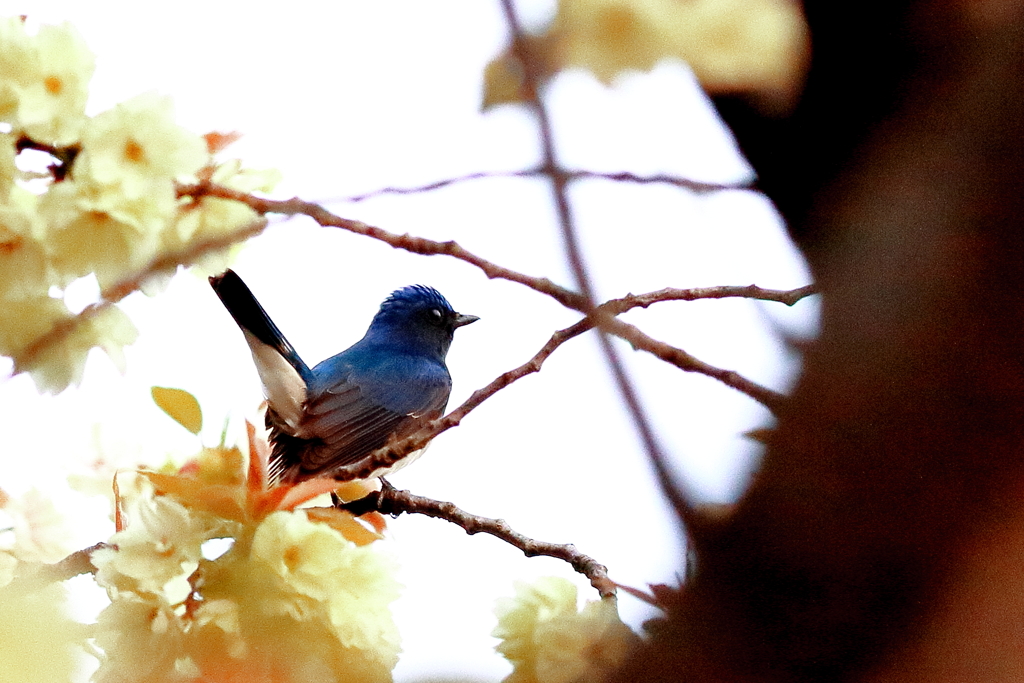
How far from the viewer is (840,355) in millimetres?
275

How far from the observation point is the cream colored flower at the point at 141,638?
362 millimetres

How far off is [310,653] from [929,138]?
30 centimetres

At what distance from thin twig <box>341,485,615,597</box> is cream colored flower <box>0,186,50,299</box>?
199mm

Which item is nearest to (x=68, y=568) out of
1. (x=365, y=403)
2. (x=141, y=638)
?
(x=141, y=638)

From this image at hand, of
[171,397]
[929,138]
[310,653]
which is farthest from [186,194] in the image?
[929,138]

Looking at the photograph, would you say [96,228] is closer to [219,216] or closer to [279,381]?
[219,216]

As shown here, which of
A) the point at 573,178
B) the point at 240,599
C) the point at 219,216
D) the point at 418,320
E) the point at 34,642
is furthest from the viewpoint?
the point at 418,320

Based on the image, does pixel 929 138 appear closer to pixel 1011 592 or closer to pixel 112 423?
pixel 1011 592

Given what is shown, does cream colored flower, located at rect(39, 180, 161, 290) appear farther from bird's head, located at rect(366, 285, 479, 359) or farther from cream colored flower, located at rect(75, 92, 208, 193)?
bird's head, located at rect(366, 285, 479, 359)

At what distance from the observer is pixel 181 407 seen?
487 mm

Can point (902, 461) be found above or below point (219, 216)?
below

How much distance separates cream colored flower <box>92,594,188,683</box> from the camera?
0.36m

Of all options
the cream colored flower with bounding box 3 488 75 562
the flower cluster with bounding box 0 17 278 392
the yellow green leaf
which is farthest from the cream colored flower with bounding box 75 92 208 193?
the cream colored flower with bounding box 3 488 75 562

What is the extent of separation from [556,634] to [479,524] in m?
0.17
